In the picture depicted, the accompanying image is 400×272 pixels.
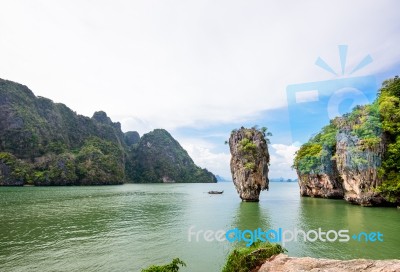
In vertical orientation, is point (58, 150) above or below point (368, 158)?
above

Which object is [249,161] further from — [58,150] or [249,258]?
[58,150]

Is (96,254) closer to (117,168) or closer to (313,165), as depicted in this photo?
(313,165)

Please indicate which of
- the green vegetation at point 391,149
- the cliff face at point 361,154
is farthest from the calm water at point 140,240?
the cliff face at point 361,154

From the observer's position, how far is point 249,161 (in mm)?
39531

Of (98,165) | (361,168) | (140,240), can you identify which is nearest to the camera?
(140,240)

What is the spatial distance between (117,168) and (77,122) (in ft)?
136

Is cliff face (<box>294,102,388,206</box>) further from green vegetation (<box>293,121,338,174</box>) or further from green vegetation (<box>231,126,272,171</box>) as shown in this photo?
green vegetation (<box>231,126,272,171</box>)

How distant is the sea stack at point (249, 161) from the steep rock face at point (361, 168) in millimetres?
11326

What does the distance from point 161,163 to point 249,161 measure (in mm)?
130328

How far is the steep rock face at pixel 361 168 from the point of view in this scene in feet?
99.3

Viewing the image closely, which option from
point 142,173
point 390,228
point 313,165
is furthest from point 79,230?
point 142,173

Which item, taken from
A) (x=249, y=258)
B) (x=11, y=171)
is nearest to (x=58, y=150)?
(x=11, y=171)

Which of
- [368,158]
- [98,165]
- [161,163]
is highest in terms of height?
[161,163]

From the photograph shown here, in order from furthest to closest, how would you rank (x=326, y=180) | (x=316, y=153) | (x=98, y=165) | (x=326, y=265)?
(x=98, y=165)
(x=316, y=153)
(x=326, y=180)
(x=326, y=265)
